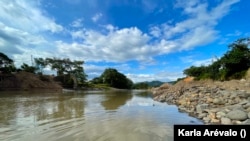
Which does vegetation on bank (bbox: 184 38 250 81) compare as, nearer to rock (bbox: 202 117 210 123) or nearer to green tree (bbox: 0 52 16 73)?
rock (bbox: 202 117 210 123)

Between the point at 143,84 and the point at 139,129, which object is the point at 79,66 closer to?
the point at 143,84

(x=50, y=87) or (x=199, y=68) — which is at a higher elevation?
(x=199, y=68)

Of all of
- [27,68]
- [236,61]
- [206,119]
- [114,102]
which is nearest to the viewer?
[206,119]

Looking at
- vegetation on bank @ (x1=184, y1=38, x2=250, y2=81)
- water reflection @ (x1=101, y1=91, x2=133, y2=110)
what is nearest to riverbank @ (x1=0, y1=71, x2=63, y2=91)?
water reflection @ (x1=101, y1=91, x2=133, y2=110)

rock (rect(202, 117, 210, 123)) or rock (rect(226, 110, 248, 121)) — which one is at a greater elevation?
rock (rect(226, 110, 248, 121))

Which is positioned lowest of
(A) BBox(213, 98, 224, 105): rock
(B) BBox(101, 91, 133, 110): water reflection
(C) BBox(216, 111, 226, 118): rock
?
(B) BBox(101, 91, 133, 110): water reflection

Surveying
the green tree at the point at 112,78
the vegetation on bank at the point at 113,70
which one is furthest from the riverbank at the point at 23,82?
the green tree at the point at 112,78

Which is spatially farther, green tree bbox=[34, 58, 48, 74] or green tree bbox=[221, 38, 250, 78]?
green tree bbox=[34, 58, 48, 74]

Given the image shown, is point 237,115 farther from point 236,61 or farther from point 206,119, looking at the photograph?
point 236,61

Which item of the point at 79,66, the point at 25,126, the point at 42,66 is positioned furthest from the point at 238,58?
the point at 42,66

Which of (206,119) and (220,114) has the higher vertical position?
(220,114)

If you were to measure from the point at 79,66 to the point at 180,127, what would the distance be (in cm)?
6353

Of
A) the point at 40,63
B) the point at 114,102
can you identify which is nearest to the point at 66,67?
the point at 40,63

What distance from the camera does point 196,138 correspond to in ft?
11.0
